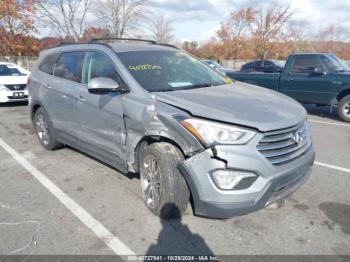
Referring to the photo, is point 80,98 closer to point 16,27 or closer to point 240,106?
point 240,106

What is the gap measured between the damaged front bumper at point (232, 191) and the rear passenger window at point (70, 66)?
2.43 metres

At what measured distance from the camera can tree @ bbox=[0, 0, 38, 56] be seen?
22469 mm

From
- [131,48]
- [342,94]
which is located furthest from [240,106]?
[342,94]

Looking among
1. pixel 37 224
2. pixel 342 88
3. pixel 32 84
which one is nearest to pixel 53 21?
pixel 32 84

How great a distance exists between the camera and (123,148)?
3.55 metres

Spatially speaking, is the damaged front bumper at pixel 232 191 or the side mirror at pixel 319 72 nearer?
the damaged front bumper at pixel 232 191

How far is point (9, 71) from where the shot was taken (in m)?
10.9

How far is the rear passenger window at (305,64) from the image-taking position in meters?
8.27

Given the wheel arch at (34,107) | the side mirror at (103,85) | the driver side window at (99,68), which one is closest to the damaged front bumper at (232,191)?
the side mirror at (103,85)

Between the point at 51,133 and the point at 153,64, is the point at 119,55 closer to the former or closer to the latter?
the point at 153,64

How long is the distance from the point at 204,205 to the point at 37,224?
69.2 inches

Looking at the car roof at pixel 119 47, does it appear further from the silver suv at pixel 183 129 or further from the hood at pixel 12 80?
the hood at pixel 12 80

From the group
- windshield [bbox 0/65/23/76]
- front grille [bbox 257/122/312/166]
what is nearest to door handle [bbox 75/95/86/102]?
front grille [bbox 257/122/312/166]

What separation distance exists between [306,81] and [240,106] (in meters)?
6.21
